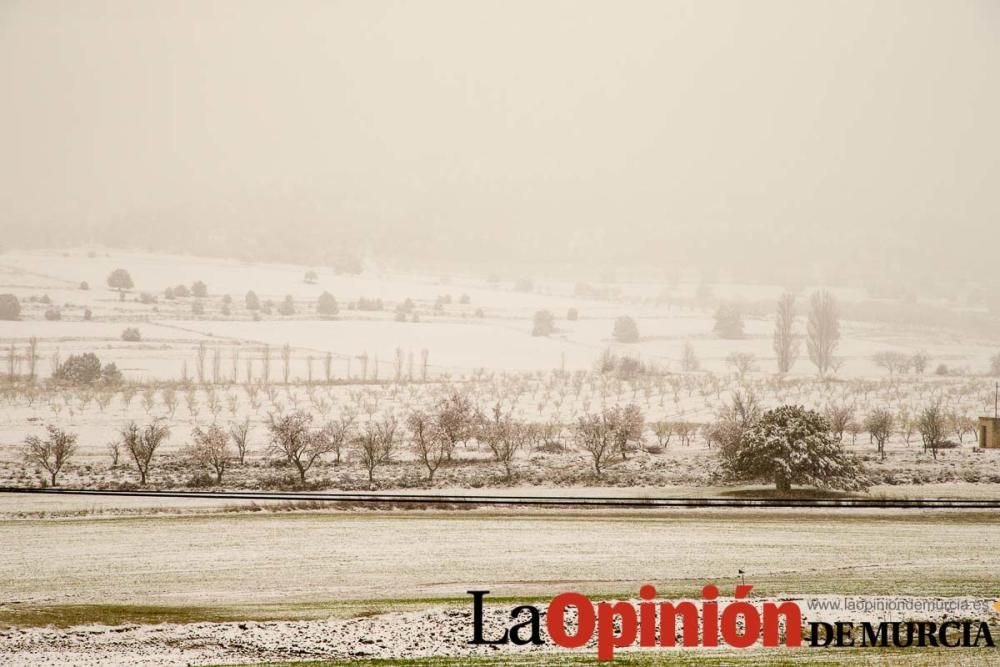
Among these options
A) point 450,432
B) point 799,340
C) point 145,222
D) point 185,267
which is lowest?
point 450,432

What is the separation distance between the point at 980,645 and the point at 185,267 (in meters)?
86.5

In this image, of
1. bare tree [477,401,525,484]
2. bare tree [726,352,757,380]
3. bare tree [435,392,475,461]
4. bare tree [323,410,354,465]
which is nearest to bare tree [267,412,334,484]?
bare tree [323,410,354,465]

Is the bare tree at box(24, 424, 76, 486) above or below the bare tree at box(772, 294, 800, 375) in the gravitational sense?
below

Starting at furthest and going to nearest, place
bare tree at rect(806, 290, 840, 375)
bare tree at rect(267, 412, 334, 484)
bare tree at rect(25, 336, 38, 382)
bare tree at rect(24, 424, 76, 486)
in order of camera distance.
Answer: bare tree at rect(806, 290, 840, 375) < bare tree at rect(25, 336, 38, 382) < bare tree at rect(267, 412, 334, 484) < bare tree at rect(24, 424, 76, 486)

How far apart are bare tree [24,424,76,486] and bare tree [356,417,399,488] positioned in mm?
17241

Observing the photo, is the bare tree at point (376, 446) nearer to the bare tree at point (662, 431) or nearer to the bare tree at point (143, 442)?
the bare tree at point (143, 442)

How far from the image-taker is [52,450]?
53.2m

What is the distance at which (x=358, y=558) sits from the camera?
36.3 meters

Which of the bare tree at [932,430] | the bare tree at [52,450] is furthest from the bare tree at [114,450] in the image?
the bare tree at [932,430]

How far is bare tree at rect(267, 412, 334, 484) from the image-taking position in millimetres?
53456

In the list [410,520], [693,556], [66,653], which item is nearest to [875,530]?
[693,556]

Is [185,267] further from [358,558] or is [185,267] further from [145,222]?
[358,558]

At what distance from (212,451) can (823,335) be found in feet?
193

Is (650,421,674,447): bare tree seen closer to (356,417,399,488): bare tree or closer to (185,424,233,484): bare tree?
(356,417,399,488): bare tree
